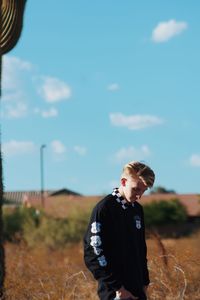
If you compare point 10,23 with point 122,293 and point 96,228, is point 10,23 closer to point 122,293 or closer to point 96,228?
point 96,228

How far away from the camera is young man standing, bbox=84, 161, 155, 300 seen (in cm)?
444

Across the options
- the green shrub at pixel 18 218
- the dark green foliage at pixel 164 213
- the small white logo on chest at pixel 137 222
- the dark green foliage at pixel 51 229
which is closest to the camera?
the small white logo on chest at pixel 137 222

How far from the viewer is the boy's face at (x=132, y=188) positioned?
454 centimetres

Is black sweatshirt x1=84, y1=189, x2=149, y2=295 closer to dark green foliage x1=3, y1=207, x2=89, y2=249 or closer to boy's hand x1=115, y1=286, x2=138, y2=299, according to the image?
boy's hand x1=115, y1=286, x2=138, y2=299

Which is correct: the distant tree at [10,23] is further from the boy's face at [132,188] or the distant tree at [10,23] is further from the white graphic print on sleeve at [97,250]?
the white graphic print on sleeve at [97,250]

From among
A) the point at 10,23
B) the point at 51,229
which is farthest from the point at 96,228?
the point at 51,229

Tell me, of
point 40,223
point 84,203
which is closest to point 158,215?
point 84,203

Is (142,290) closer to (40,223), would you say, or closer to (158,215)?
(40,223)

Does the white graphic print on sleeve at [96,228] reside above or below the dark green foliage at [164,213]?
below

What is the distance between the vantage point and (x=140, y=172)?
4535 mm

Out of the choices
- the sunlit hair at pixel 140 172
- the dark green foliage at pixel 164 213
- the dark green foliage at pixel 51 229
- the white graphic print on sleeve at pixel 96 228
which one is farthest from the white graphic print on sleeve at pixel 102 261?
the dark green foliage at pixel 164 213

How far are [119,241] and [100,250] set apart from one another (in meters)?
0.16

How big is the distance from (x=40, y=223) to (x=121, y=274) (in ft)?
87.7

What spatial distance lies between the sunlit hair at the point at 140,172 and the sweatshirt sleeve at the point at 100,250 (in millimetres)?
277
